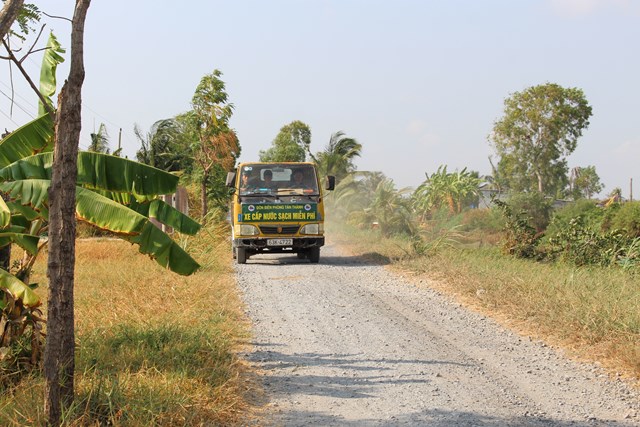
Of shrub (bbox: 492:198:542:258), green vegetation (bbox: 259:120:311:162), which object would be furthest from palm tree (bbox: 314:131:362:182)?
shrub (bbox: 492:198:542:258)

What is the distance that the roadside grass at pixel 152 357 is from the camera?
4852mm

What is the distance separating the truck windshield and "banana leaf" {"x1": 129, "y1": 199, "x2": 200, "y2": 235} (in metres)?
7.92

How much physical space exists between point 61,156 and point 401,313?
236 inches

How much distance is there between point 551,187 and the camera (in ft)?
143

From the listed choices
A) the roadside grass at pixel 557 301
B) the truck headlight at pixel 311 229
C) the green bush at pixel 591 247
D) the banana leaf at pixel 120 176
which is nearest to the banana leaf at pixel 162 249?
the banana leaf at pixel 120 176

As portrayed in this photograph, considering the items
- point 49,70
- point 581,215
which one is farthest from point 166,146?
point 49,70

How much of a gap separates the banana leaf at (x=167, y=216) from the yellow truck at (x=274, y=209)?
305 inches

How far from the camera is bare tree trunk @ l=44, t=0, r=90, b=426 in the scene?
14.9 ft

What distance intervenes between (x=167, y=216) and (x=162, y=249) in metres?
0.85

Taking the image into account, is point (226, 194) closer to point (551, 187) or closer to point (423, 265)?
point (423, 265)

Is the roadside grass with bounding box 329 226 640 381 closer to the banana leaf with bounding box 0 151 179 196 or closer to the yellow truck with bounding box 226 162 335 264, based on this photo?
the yellow truck with bounding box 226 162 335 264

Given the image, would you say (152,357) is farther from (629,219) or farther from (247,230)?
(629,219)

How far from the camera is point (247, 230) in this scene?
1500 cm

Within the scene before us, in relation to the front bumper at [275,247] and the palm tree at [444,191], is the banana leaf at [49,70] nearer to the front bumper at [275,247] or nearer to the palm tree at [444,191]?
the front bumper at [275,247]
